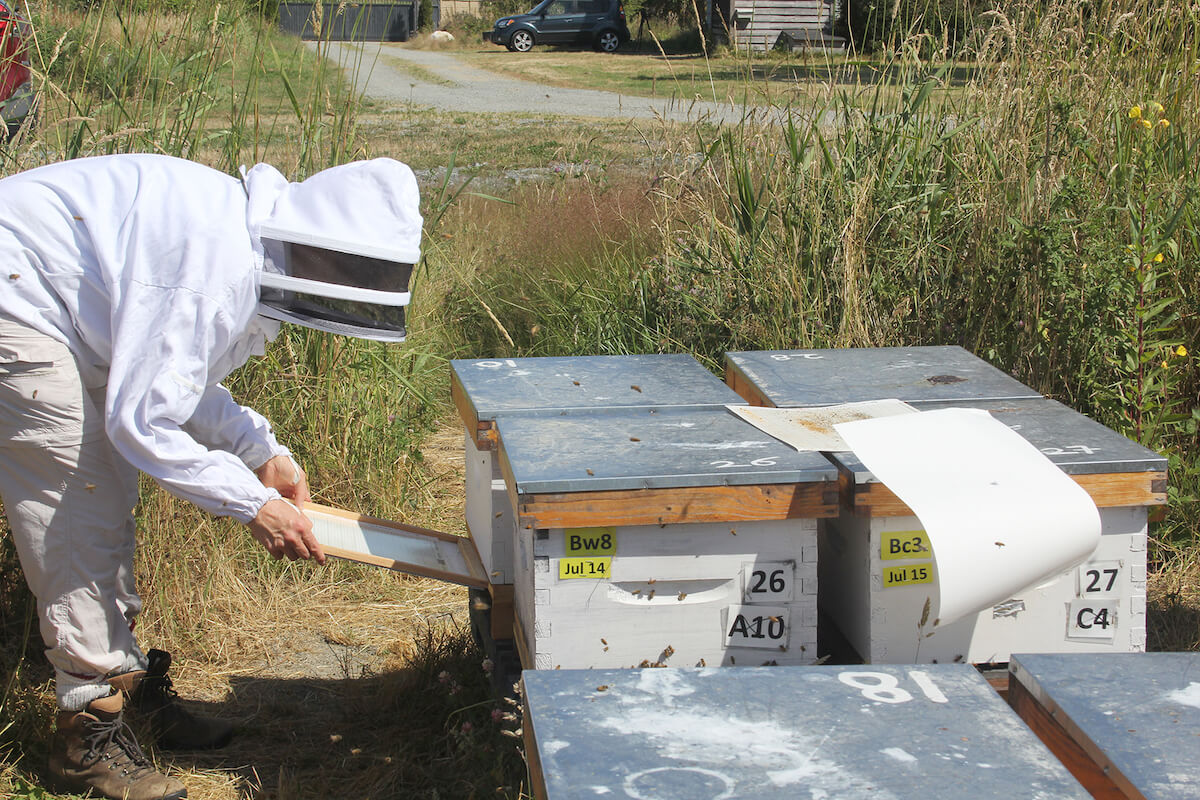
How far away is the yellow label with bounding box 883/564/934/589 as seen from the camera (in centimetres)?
201

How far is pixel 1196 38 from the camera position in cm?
409

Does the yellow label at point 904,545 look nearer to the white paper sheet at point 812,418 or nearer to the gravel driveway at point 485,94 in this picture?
the white paper sheet at point 812,418

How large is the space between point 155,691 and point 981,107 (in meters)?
3.49

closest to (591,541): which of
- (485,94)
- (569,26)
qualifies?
(485,94)

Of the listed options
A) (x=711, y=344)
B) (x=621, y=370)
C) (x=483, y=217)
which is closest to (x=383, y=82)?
(x=483, y=217)

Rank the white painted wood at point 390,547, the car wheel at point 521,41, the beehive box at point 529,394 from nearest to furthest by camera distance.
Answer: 1. the white painted wood at point 390,547
2. the beehive box at point 529,394
3. the car wheel at point 521,41

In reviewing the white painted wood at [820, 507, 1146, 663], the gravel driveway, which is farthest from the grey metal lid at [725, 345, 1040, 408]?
the gravel driveway

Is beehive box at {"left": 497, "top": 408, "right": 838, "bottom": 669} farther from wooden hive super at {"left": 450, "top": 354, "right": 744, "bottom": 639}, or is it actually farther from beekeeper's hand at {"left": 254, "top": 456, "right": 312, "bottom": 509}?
beekeeper's hand at {"left": 254, "top": 456, "right": 312, "bottom": 509}

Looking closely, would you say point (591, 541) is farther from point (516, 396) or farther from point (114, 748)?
point (114, 748)

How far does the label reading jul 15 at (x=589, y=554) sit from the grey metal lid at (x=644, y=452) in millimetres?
106

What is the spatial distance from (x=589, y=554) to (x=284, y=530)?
62 cm

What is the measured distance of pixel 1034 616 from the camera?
2.10 meters

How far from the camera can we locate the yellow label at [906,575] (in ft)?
6.60

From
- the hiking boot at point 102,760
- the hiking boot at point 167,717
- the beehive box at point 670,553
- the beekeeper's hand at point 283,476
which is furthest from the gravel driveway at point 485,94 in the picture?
the beehive box at point 670,553
